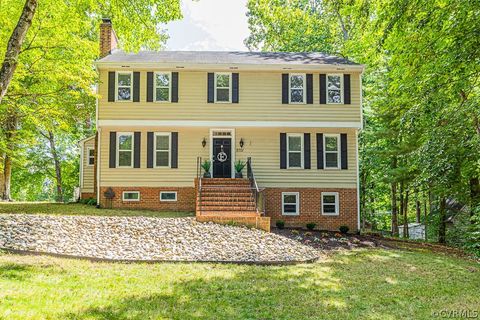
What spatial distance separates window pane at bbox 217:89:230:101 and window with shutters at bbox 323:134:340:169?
4.37 m

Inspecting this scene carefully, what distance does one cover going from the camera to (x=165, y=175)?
15.4m

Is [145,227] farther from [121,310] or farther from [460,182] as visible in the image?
[460,182]

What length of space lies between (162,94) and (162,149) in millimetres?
2256

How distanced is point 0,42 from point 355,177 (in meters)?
13.1

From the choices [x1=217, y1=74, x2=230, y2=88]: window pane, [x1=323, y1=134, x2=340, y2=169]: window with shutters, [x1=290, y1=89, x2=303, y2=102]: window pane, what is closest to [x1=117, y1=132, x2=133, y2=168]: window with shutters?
[x1=217, y1=74, x2=230, y2=88]: window pane

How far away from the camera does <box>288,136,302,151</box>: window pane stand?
15.9 metres

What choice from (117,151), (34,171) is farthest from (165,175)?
(34,171)

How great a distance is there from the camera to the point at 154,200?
Result: 15.3m

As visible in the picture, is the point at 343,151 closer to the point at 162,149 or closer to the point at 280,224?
the point at 280,224

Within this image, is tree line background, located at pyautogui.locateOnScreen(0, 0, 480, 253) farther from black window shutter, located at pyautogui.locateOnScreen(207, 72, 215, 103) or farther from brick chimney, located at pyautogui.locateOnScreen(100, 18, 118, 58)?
black window shutter, located at pyautogui.locateOnScreen(207, 72, 215, 103)

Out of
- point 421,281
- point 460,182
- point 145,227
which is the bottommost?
point 421,281

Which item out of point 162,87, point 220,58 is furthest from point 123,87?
point 220,58

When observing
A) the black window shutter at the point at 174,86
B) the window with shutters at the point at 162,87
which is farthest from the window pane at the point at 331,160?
the window with shutters at the point at 162,87

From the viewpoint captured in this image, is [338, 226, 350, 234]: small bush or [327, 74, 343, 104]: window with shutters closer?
[338, 226, 350, 234]: small bush
